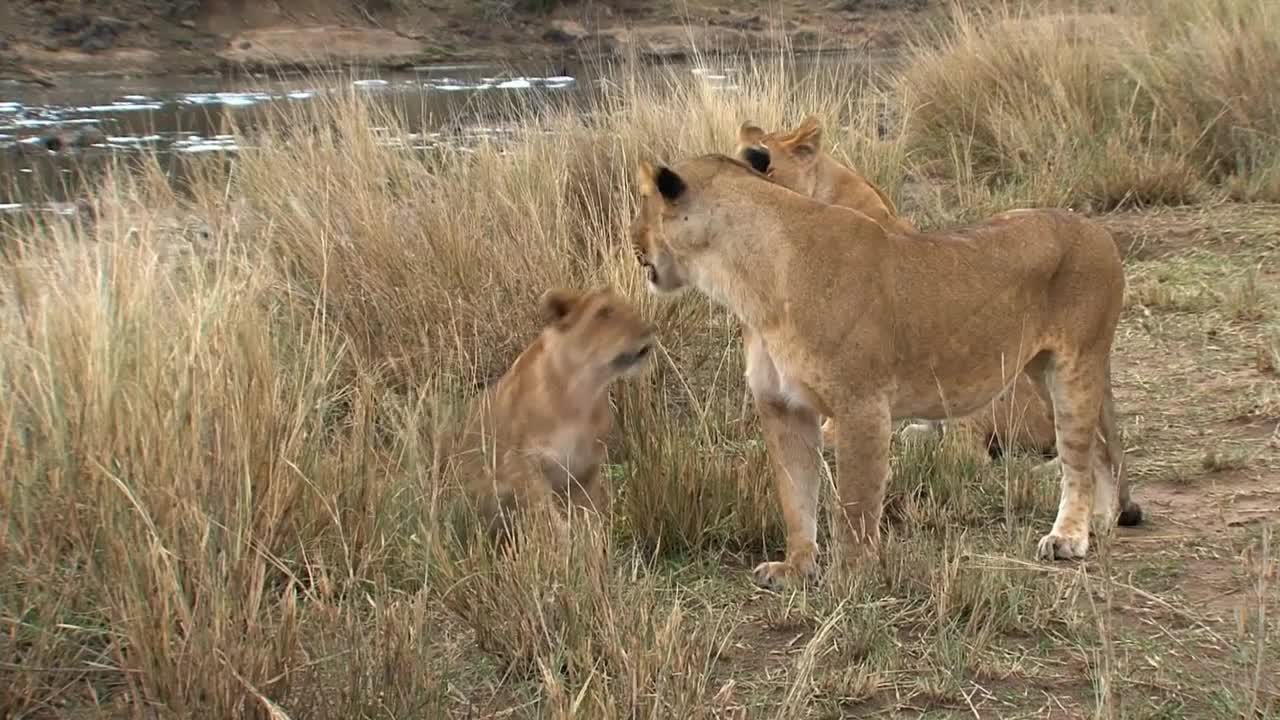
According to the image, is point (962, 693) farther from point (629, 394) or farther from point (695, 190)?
point (629, 394)

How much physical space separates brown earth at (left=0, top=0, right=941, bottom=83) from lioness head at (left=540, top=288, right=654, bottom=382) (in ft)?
71.9

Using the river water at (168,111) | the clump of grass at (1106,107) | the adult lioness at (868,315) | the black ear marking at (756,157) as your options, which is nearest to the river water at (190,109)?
the river water at (168,111)

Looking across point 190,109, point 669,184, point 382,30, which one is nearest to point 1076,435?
point 669,184

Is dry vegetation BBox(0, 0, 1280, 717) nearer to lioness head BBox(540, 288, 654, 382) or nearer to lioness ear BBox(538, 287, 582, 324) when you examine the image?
lioness head BBox(540, 288, 654, 382)

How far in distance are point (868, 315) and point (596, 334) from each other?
1.02m

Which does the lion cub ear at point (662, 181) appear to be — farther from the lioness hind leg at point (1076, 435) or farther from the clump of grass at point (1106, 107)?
the clump of grass at point (1106, 107)

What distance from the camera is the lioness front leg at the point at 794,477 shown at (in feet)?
14.2

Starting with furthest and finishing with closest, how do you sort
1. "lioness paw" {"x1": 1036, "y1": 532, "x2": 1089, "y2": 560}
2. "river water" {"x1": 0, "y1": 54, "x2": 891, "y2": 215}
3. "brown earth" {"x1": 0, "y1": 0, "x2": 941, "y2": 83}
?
→ "brown earth" {"x1": 0, "y1": 0, "x2": 941, "y2": 83} → "river water" {"x1": 0, "y1": 54, "x2": 891, "y2": 215} → "lioness paw" {"x1": 1036, "y1": 532, "x2": 1089, "y2": 560}

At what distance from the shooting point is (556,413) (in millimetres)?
4742

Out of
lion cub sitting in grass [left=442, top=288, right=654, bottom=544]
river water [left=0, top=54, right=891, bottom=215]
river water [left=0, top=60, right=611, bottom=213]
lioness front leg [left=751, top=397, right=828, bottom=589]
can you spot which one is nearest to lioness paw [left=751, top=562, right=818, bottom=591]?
lioness front leg [left=751, top=397, right=828, bottom=589]

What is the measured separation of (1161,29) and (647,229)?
9.37m

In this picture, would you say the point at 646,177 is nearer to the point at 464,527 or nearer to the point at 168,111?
the point at 464,527

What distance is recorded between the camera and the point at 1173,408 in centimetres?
598

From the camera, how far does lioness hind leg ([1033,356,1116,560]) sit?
4.54m
